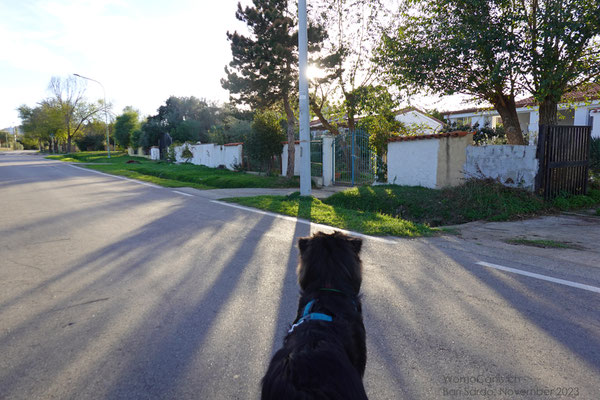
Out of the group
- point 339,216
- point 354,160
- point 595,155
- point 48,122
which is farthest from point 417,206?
point 48,122

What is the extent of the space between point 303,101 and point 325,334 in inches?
387

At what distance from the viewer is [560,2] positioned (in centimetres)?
902

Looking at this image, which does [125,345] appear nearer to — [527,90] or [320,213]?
[320,213]

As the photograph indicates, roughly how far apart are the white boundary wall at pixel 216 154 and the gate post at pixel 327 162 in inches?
299

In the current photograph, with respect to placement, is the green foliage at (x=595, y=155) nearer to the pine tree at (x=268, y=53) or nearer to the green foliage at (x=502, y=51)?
the green foliage at (x=502, y=51)

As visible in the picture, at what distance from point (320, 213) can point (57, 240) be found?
5.20 m

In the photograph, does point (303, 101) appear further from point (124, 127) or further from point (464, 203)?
point (124, 127)

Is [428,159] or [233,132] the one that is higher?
[233,132]

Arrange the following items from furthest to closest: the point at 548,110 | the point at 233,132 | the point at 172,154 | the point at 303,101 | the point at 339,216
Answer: the point at 233,132, the point at 172,154, the point at 548,110, the point at 303,101, the point at 339,216

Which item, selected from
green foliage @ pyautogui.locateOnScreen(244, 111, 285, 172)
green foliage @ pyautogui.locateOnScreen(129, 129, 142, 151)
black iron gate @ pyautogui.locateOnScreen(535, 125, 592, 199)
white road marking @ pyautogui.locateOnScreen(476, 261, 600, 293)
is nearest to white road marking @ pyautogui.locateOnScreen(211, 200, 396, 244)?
white road marking @ pyautogui.locateOnScreen(476, 261, 600, 293)

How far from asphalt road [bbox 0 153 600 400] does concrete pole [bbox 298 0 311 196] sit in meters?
4.77

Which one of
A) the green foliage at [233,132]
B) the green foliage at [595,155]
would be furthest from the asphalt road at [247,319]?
the green foliage at [233,132]

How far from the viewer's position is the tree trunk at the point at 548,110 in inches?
440

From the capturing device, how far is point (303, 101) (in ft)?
36.4
